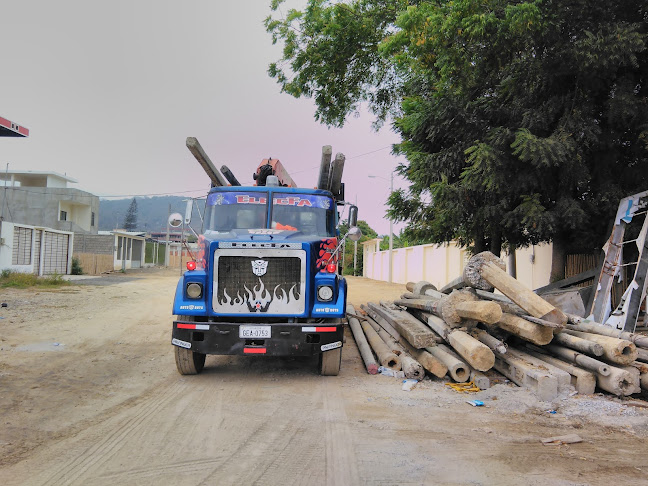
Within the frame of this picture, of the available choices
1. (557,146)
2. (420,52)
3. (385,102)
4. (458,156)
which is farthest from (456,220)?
(385,102)

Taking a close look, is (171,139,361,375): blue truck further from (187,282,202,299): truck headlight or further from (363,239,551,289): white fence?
(363,239,551,289): white fence

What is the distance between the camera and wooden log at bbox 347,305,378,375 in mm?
7418

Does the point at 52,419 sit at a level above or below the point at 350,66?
below

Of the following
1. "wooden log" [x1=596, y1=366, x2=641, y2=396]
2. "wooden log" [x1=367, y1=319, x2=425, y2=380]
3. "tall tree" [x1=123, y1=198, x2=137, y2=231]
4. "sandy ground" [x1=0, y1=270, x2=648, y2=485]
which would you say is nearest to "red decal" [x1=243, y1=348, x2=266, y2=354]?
"sandy ground" [x1=0, y1=270, x2=648, y2=485]

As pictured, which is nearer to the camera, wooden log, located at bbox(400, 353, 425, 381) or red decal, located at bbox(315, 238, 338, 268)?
wooden log, located at bbox(400, 353, 425, 381)

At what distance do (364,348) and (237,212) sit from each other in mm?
3063

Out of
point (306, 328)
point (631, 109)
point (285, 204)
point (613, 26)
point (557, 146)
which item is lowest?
point (306, 328)

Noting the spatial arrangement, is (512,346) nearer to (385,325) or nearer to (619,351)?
(619,351)

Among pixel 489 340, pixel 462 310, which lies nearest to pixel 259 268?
pixel 462 310

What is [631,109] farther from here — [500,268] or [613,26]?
[500,268]

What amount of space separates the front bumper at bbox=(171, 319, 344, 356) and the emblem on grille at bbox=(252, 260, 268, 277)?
712 millimetres

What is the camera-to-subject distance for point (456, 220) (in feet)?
36.4

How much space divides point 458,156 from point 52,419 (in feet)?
28.8

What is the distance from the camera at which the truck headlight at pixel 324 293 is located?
6.86 m
